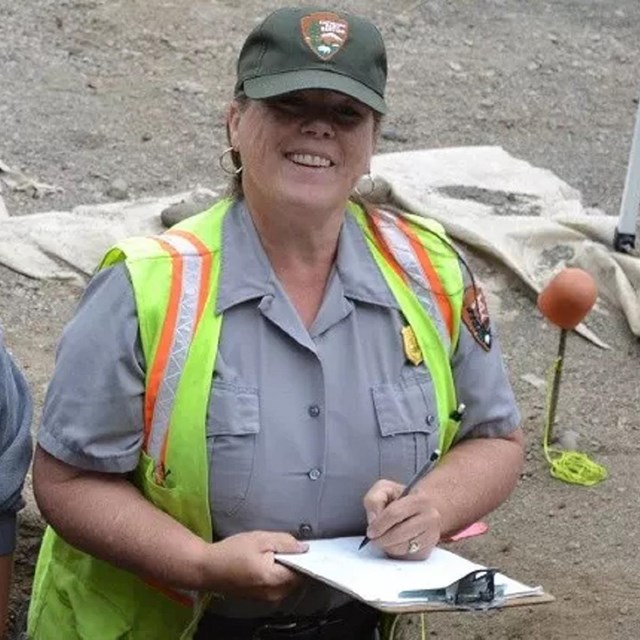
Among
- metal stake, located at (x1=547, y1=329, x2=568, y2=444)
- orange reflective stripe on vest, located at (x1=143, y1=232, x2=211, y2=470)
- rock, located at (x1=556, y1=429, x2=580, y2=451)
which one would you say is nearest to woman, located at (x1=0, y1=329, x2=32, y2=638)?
orange reflective stripe on vest, located at (x1=143, y1=232, x2=211, y2=470)

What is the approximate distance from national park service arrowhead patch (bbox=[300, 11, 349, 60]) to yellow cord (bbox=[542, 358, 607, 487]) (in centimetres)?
263

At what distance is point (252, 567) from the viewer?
2.71 metres

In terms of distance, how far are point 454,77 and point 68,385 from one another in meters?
6.92

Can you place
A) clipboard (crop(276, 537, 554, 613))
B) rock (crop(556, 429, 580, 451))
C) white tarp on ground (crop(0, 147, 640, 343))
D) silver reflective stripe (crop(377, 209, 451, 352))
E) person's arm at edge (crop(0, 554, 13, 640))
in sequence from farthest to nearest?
white tarp on ground (crop(0, 147, 640, 343)), rock (crop(556, 429, 580, 451)), person's arm at edge (crop(0, 554, 13, 640)), silver reflective stripe (crop(377, 209, 451, 352)), clipboard (crop(276, 537, 554, 613))

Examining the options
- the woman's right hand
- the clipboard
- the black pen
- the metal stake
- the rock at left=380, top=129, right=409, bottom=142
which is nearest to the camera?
the clipboard

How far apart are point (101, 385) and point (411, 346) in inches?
22.2

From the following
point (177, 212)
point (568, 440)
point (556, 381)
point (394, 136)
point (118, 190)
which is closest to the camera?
point (556, 381)

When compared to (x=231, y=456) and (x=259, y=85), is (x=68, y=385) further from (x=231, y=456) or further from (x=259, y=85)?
(x=259, y=85)

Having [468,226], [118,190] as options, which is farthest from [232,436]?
[118,190]

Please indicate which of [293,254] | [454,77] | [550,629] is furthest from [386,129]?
[293,254]

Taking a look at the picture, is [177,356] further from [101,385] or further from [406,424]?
[406,424]

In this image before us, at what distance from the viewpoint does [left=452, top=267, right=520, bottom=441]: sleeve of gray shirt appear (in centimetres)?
300

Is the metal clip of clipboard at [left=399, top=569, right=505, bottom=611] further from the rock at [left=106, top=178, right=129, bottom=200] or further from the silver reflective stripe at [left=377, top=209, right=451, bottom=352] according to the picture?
the rock at [left=106, top=178, right=129, bottom=200]

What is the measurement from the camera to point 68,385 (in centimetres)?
276
